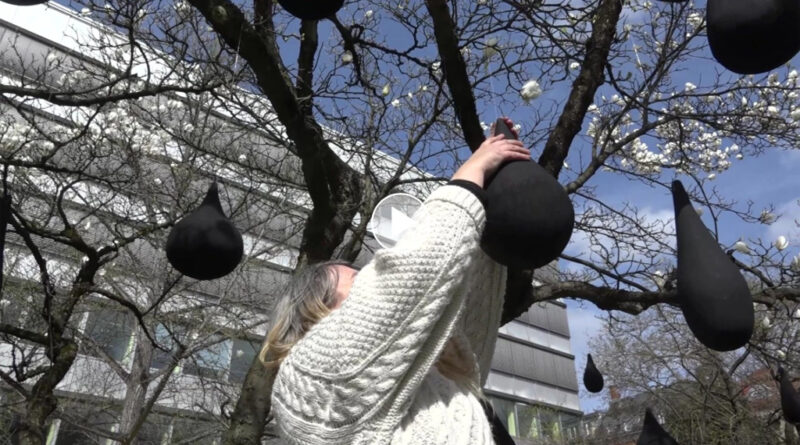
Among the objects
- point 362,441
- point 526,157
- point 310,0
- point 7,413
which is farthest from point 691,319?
point 7,413

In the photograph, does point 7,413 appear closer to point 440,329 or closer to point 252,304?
point 252,304

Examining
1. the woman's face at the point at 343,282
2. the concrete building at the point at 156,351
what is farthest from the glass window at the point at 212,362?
the woman's face at the point at 343,282

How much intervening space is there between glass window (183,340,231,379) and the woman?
24.8 feet

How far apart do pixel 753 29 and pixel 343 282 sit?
1.17m

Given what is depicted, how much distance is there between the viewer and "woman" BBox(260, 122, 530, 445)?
1304mm

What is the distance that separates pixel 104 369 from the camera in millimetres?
9648

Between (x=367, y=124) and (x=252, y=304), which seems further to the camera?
(x=252, y=304)

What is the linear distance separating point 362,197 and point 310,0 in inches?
84.5

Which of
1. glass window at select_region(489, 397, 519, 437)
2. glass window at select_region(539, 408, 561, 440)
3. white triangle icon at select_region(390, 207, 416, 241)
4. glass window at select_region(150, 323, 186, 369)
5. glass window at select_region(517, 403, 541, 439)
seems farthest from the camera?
glass window at select_region(489, 397, 519, 437)

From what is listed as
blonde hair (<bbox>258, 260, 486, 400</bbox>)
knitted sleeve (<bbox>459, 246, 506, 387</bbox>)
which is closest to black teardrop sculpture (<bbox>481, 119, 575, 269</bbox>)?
knitted sleeve (<bbox>459, 246, 506, 387</bbox>)

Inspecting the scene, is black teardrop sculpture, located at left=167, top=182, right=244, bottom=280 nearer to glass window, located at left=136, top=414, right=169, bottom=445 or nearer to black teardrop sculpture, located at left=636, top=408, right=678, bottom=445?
black teardrop sculpture, located at left=636, top=408, right=678, bottom=445

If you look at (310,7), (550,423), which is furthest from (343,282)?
(550,423)

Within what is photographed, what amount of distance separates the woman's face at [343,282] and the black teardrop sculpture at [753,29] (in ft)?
3.59

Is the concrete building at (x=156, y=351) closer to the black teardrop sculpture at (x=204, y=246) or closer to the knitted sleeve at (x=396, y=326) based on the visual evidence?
the black teardrop sculpture at (x=204, y=246)
